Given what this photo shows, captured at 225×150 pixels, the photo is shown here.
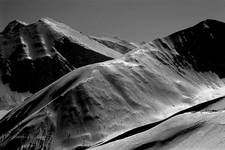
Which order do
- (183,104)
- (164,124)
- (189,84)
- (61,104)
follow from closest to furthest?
1. (164,124)
2. (61,104)
3. (183,104)
4. (189,84)

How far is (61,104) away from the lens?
137 m

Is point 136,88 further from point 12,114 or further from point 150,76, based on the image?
point 12,114

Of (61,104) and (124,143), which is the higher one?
(124,143)

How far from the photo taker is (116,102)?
139m

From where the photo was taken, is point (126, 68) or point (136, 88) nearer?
point (136, 88)

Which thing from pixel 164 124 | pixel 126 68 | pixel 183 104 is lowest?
pixel 183 104

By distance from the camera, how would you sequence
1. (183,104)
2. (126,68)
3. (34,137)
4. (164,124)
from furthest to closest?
(126,68), (183,104), (34,137), (164,124)

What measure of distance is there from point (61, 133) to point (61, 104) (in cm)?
1660

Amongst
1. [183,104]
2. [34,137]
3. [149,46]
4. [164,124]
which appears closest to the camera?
[164,124]

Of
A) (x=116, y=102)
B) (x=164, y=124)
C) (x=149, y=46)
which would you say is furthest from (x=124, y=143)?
(x=149, y=46)

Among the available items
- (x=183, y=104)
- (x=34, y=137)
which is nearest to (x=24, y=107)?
(x=34, y=137)

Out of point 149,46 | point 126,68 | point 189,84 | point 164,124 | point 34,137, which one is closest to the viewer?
point 164,124

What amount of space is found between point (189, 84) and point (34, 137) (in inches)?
3144

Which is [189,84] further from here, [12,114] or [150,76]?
[12,114]
